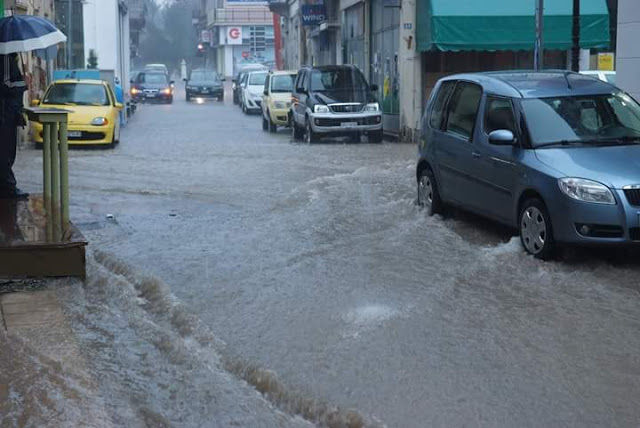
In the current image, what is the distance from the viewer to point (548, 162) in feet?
30.0

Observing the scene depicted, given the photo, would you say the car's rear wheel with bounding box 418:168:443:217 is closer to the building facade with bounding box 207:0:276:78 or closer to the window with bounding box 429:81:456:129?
the window with bounding box 429:81:456:129

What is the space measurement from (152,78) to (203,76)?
126 inches

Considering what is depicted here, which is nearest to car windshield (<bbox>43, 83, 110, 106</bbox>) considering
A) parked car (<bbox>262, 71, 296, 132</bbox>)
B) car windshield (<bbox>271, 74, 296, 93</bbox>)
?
parked car (<bbox>262, 71, 296, 132</bbox>)

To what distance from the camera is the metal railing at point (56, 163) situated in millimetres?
8719

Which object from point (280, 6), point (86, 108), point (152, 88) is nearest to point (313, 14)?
point (280, 6)

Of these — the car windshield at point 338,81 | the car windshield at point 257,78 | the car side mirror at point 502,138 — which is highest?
the car windshield at point 257,78

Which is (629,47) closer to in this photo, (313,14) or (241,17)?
(313,14)

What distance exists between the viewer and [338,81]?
82.2ft

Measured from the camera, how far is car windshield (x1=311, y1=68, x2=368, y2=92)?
24881 millimetres

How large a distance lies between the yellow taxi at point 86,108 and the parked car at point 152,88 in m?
29.2

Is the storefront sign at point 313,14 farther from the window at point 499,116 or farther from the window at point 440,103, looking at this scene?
the window at point 499,116

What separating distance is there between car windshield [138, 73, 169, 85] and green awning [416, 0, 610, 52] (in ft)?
106

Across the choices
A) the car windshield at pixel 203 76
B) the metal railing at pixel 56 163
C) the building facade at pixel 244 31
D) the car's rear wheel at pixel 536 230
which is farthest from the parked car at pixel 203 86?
the car's rear wheel at pixel 536 230

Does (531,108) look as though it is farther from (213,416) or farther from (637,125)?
(213,416)
